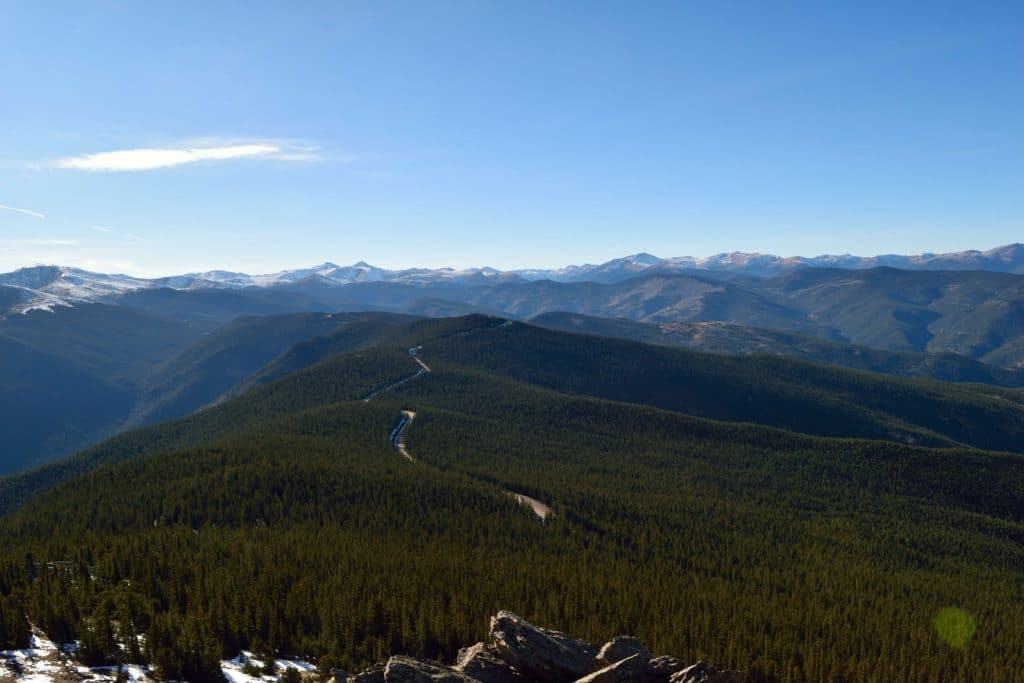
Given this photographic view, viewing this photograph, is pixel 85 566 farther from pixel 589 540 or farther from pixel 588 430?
pixel 588 430

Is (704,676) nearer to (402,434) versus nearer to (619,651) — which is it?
(619,651)

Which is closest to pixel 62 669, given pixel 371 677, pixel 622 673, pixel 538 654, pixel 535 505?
pixel 371 677

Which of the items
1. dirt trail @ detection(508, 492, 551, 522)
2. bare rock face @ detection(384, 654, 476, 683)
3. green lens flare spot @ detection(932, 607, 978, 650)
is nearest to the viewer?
bare rock face @ detection(384, 654, 476, 683)

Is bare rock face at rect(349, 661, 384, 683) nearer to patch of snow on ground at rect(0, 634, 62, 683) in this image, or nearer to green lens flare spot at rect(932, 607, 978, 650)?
patch of snow on ground at rect(0, 634, 62, 683)

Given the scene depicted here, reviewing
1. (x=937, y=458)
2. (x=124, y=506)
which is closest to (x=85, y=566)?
(x=124, y=506)

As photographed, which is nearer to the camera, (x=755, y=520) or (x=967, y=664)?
(x=967, y=664)

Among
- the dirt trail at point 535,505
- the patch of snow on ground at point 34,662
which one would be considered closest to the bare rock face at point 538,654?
the patch of snow on ground at point 34,662

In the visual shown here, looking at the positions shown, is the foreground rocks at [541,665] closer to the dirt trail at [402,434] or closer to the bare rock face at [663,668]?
the bare rock face at [663,668]

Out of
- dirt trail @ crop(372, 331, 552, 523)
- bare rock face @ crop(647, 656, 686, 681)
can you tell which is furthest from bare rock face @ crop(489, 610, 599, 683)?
dirt trail @ crop(372, 331, 552, 523)
